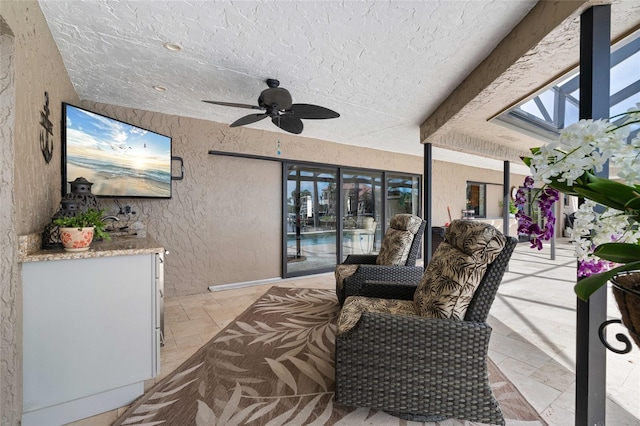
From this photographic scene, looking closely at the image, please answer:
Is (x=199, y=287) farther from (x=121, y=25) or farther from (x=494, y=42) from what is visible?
(x=494, y=42)

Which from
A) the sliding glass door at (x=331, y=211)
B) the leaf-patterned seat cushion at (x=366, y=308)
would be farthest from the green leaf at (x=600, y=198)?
the sliding glass door at (x=331, y=211)

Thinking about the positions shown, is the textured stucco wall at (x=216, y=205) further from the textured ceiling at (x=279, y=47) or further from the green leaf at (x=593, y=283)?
the green leaf at (x=593, y=283)

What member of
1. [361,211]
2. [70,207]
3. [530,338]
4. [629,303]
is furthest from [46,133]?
[361,211]

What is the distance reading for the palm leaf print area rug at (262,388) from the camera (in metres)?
1.53

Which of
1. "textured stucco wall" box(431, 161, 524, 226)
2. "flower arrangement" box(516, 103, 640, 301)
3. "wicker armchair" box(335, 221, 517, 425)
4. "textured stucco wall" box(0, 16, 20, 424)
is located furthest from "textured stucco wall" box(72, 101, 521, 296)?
"flower arrangement" box(516, 103, 640, 301)

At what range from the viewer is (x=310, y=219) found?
4.83 metres

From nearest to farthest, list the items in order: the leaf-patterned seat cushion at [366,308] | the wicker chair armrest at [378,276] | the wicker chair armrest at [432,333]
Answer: the wicker chair armrest at [432,333]
the leaf-patterned seat cushion at [366,308]
the wicker chair armrest at [378,276]

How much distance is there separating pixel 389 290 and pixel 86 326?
6.87 feet

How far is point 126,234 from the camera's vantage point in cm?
286

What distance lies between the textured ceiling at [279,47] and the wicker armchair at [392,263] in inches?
57.5

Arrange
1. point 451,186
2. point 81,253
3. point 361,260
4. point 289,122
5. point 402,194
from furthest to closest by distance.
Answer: point 451,186 < point 402,194 < point 361,260 < point 289,122 < point 81,253

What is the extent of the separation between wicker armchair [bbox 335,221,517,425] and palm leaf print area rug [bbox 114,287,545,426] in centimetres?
18

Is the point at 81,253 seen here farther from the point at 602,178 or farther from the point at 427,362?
the point at 602,178

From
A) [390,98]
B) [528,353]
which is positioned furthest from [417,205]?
[528,353]
